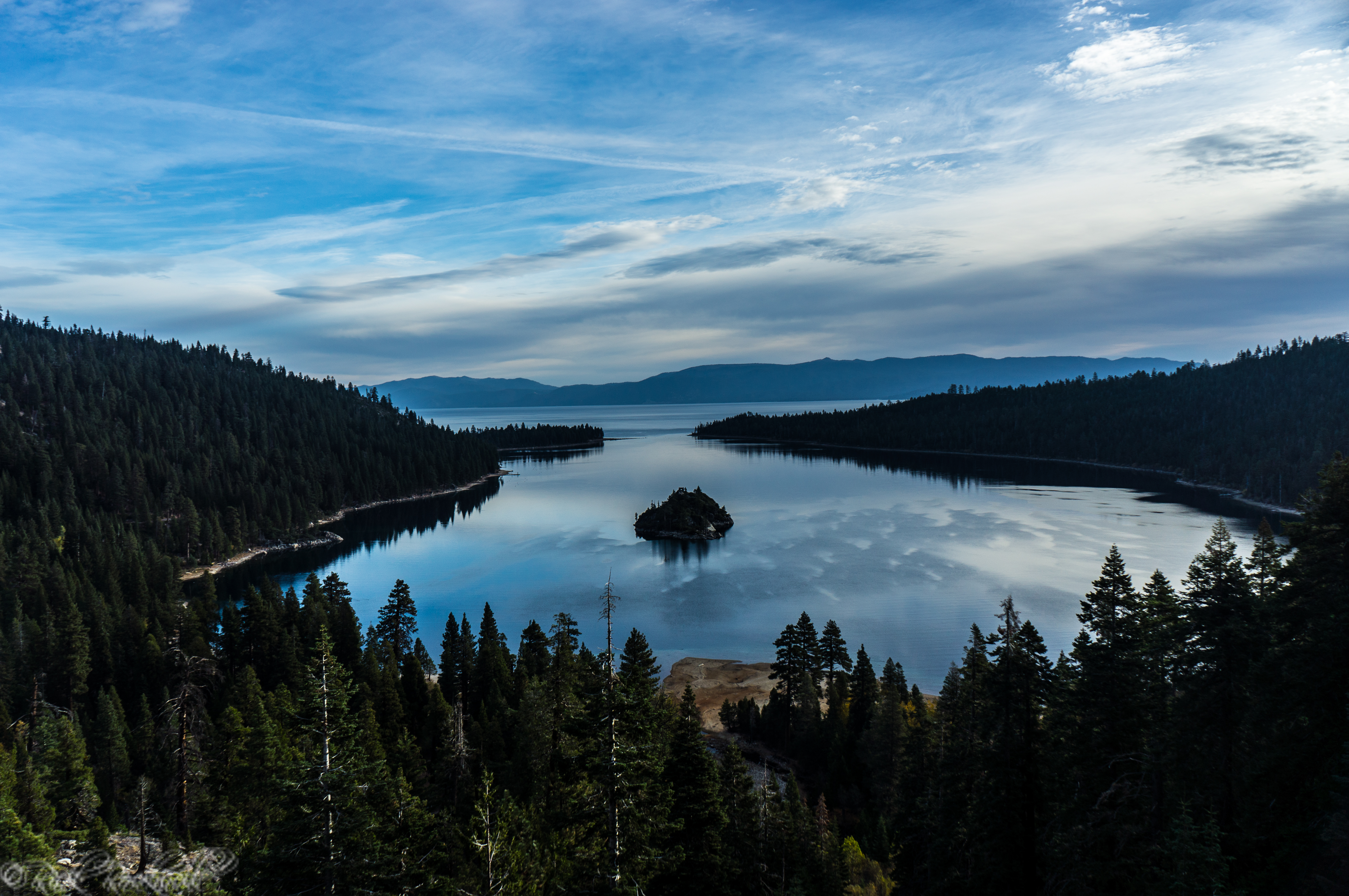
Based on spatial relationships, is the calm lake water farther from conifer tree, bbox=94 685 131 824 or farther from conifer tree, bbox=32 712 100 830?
conifer tree, bbox=32 712 100 830

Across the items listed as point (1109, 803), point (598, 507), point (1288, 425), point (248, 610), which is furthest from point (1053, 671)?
point (1288, 425)

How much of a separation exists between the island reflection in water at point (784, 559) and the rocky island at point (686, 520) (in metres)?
3.04

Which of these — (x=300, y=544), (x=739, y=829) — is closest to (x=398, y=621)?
(x=739, y=829)

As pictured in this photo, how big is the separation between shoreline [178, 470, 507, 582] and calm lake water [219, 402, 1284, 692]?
3.16 m

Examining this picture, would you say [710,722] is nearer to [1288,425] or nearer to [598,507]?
[598,507]

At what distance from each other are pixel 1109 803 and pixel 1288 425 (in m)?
206

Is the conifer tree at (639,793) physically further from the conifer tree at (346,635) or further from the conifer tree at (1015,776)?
the conifer tree at (346,635)

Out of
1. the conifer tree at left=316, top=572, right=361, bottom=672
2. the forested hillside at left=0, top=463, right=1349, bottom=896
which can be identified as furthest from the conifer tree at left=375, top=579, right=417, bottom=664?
the forested hillside at left=0, top=463, right=1349, bottom=896

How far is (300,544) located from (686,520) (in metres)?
63.7

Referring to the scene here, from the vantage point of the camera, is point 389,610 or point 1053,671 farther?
point 389,610

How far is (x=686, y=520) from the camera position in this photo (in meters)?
114

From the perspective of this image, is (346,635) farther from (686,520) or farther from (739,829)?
(686,520)

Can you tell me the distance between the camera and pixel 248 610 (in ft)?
176

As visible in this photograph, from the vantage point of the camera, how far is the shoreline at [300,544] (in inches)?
3839
